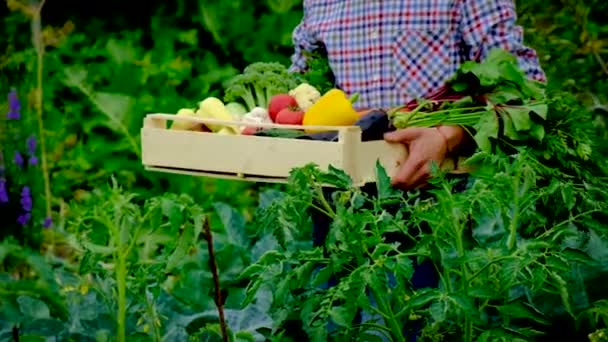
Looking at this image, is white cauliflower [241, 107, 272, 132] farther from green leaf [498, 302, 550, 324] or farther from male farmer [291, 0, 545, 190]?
green leaf [498, 302, 550, 324]

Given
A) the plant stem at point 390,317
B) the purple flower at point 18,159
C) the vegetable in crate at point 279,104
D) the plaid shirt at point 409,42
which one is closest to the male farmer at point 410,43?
the plaid shirt at point 409,42

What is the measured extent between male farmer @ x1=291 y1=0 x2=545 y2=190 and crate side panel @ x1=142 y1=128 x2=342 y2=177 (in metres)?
0.48

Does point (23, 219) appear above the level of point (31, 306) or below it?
below

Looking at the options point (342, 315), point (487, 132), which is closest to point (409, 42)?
point (487, 132)

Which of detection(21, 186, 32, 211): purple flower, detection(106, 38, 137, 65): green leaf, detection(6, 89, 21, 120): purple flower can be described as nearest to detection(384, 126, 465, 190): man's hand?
detection(21, 186, 32, 211): purple flower

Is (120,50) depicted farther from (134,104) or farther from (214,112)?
(214,112)

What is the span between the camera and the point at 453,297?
1.79m

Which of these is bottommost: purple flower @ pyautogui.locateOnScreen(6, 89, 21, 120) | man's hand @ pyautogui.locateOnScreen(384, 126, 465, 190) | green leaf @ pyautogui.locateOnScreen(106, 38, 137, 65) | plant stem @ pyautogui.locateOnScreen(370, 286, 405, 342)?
purple flower @ pyautogui.locateOnScreen(6, 89, 21, 120)

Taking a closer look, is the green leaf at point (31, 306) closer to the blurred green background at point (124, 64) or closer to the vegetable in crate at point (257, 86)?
the vegetable in crate at point (257, 86)

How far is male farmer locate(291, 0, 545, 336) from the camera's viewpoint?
8.82 ft

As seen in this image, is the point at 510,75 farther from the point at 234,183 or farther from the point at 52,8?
the point at 52,8

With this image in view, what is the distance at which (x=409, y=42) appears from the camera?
2.76m

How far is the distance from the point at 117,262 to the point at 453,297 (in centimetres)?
63

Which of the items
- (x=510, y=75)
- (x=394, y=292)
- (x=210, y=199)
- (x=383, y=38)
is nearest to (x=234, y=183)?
(x=210, y=199)
